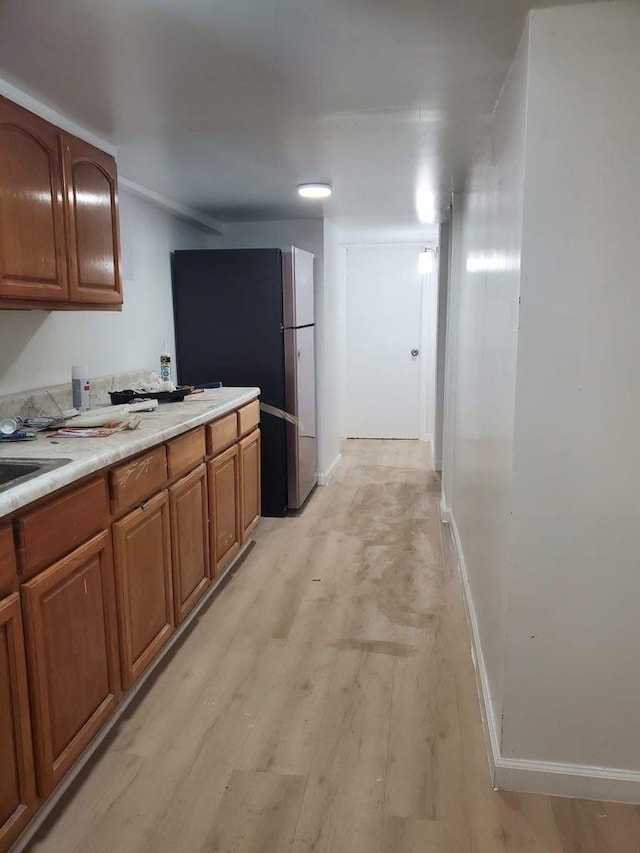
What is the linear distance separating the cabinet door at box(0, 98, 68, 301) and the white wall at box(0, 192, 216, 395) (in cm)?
44

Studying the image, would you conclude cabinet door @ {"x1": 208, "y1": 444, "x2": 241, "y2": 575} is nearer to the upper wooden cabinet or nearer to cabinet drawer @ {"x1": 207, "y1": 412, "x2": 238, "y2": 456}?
cabinet drawer @ {"x1": 207, "y1": 412, "x2": 238, "y2": 456}

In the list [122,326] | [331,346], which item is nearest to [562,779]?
[122,326]

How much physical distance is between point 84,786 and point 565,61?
2.24 m

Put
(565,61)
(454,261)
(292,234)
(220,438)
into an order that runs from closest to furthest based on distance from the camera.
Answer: (565,61) → (220,438) → (454,261) → (292,234)

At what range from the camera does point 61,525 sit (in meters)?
1.69

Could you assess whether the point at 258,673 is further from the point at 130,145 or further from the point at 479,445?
the point at 130,145

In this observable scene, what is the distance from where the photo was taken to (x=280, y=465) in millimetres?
4199

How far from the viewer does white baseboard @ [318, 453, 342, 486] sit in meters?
5.05

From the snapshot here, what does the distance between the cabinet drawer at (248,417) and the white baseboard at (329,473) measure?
1.42 m

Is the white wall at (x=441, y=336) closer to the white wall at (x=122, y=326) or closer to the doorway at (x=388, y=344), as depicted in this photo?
the doorway at (x=388, y=344)

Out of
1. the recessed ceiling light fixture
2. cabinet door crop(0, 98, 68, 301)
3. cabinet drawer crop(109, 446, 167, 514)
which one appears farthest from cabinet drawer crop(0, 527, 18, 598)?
the recessed ceiling light fixture

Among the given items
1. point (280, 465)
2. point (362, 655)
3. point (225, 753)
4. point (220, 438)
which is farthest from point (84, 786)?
point (280, 465)

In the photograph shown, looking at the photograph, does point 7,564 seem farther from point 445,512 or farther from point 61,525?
point 445,512

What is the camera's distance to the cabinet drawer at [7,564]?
57.2 inches
